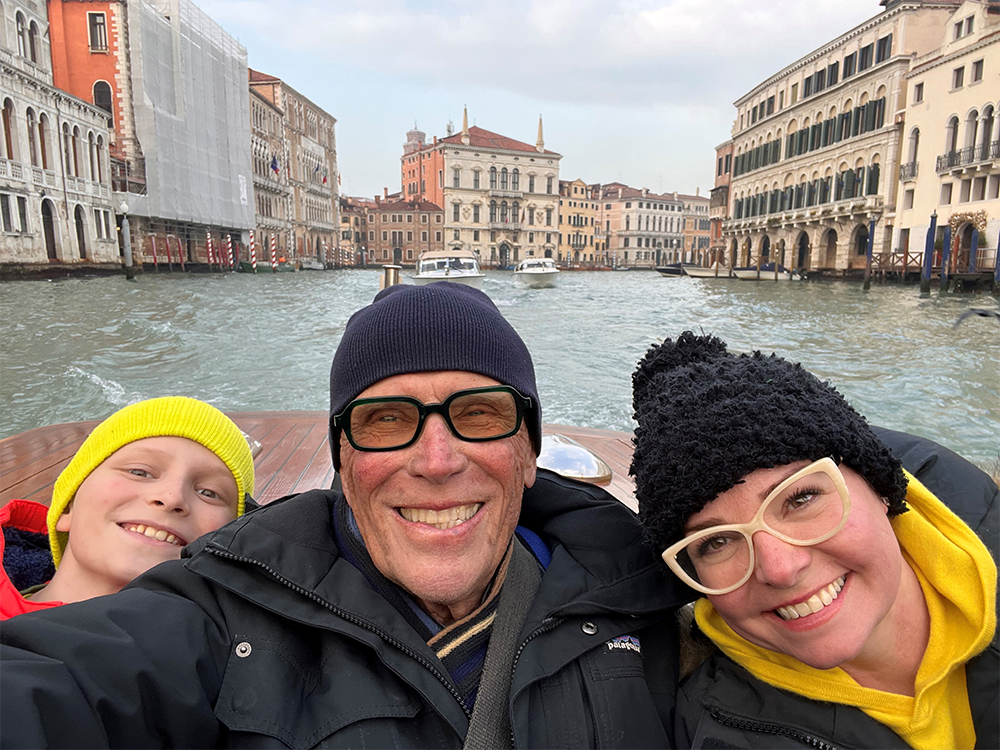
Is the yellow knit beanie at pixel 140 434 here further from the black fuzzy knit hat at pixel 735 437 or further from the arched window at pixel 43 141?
the arched window at pixel 43 141

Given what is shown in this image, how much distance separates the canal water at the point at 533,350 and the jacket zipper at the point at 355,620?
174 inches

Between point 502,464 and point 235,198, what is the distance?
1167 inches

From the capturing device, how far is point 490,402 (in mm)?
999

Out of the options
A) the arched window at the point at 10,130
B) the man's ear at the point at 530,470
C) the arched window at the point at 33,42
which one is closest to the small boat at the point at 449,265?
the arched window at the point at 10,130

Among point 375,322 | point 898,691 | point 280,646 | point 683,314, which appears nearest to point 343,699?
point 280,646

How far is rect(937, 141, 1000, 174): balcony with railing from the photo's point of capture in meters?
17.7

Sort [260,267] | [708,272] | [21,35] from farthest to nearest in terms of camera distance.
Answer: [708,272] < [260,267] < [21,35]

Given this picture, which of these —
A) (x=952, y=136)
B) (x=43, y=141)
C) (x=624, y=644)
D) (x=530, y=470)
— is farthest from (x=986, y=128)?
(x=43, y=141)

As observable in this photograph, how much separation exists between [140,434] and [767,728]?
1338 mm

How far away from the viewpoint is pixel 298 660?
85 cm

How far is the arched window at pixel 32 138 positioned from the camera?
655 inches

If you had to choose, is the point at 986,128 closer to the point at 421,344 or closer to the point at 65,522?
the point at 421,344

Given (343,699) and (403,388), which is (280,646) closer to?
(343,699)

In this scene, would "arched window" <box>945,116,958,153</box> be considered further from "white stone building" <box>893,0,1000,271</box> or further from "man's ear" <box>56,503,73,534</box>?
"man's ear" <box>56,503,73,534</box>
